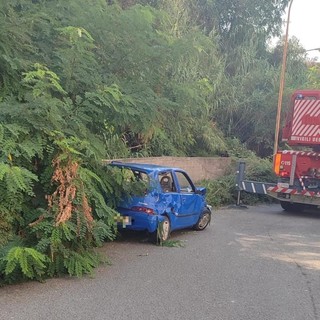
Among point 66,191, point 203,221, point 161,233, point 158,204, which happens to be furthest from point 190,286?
point 203,221

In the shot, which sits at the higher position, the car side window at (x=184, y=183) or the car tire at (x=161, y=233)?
the car side window at (x=184, y=183)

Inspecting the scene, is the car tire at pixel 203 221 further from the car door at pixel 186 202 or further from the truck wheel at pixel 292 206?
the truck wheel at pixel 292 206

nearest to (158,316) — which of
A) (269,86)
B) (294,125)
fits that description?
(294,125)

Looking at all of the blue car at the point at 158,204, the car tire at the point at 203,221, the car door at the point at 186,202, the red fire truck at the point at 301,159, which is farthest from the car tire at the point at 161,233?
the red fire truck at the point at 301,159

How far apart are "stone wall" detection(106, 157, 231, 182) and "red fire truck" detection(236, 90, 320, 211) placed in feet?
10.1

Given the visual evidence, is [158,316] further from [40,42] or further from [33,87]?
[40,42]

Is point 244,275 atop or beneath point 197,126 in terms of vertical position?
beneath

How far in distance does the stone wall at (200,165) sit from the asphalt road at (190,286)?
6.88 metres

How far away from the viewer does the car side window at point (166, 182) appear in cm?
949

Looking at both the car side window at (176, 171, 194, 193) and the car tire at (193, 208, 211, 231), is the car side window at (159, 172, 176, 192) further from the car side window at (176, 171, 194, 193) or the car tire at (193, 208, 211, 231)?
the car tire at (193, 208, 211, 231)

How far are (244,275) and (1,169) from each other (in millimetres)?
3813

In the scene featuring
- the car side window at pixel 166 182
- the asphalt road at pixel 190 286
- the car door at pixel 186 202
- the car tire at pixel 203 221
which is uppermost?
the car side window at pixel 166 182

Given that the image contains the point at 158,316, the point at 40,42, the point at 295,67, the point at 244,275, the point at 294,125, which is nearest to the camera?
the point at 158,316

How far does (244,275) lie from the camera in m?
7.23
